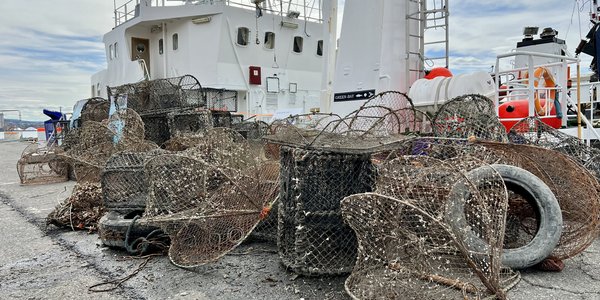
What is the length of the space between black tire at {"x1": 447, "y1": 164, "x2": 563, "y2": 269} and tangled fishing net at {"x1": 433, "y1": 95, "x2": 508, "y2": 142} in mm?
1157

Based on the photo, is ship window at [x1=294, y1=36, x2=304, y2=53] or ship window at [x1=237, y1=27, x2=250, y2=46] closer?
ship window at [x1=237, y1=27, x2=250, y2=46]

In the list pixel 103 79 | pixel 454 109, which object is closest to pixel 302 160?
pixel 454 109

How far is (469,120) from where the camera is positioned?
4480 mm

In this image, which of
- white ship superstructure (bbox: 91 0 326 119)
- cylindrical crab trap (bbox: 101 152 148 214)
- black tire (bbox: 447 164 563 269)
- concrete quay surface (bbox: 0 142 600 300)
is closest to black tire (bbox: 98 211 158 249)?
concrete quay surface (bbox: 0 142 600 300)

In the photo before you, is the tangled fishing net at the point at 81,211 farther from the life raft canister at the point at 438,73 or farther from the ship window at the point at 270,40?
the ship window at the point at 270,40

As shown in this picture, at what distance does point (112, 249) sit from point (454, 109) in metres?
3.97

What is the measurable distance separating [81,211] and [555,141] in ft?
16.9

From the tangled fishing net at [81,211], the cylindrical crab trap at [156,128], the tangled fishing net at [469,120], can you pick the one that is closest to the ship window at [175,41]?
the cylindrical crab trap at [156,128]

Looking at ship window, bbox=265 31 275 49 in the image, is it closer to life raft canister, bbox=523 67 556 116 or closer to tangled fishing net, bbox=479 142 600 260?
life raft canister, bbox=523 67 556 116

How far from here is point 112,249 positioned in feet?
12.0

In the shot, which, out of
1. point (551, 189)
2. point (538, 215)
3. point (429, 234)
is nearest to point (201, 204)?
point (429, 234)

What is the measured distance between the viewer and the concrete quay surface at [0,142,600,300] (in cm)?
269

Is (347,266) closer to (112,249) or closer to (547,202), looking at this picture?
(547,202)

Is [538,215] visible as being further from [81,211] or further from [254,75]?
[254,75]
